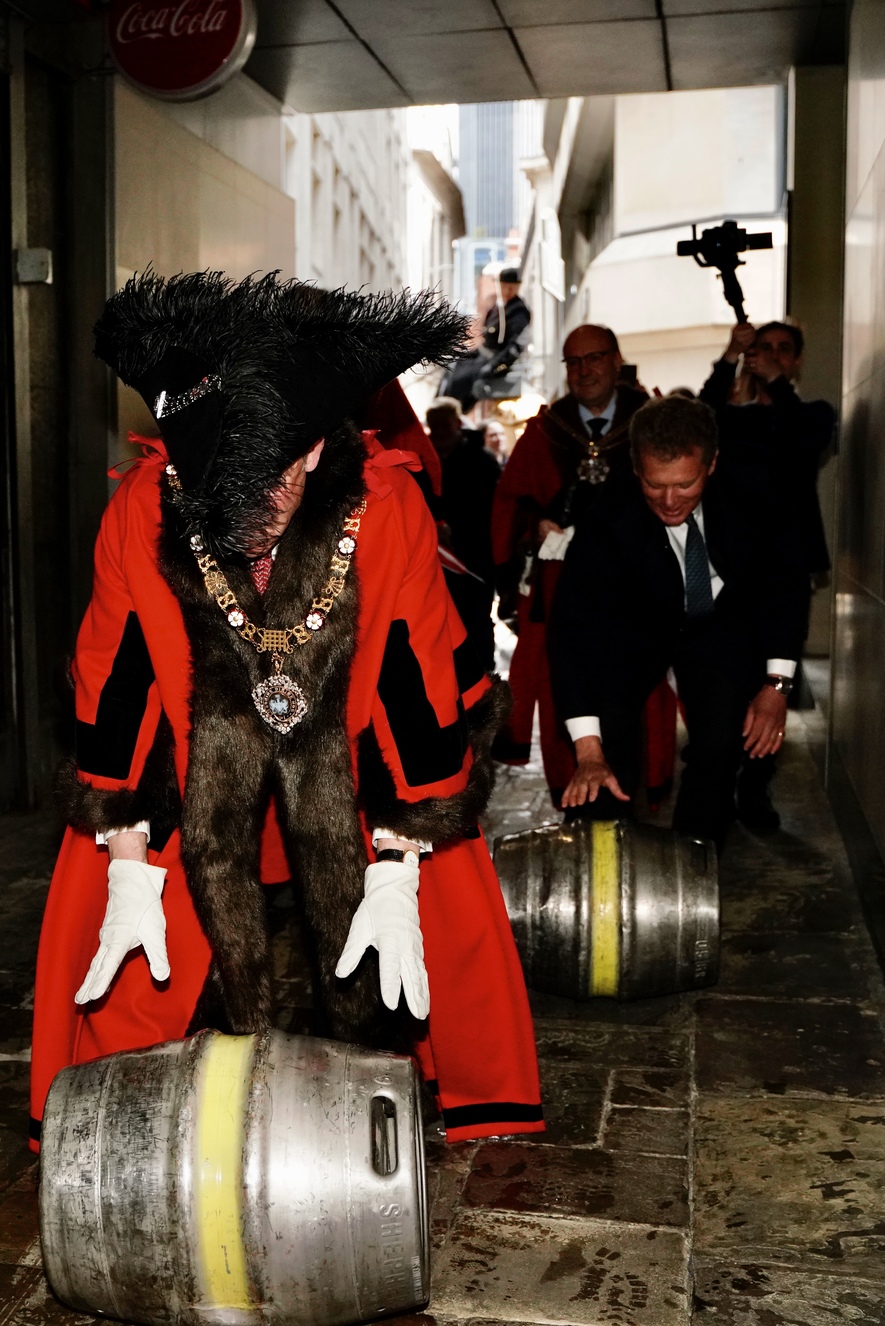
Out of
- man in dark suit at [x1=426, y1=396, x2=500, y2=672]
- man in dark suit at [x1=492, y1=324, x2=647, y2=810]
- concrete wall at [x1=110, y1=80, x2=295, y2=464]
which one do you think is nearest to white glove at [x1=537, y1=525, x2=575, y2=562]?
man in dark suit at [x1=492, y1=324, x2=647, y2=810]

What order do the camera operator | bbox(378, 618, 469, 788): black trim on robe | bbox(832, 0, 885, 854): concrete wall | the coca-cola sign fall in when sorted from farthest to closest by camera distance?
the camera operator < the coca-cola sign < bbox(832, 0, 885, 854): concrete wall < bbox(378, 618, 469, 788): black trim on robe

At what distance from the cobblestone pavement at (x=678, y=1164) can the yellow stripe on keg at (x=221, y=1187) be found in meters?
0.43

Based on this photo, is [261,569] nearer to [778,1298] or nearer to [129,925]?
[129,925]

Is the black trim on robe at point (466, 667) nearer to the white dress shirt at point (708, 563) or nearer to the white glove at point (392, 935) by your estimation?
the white glove at point (392, 935)

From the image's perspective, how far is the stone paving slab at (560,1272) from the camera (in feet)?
8.46

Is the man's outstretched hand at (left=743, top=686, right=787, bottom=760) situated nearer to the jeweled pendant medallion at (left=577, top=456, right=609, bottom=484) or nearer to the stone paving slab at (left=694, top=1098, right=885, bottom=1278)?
the stone paving slab at (left=694, top=1098, right=885, bottom=1278)

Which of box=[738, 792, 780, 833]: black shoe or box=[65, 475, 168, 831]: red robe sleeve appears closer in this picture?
box=[65, 475, 168, 831]: red robe sleeve

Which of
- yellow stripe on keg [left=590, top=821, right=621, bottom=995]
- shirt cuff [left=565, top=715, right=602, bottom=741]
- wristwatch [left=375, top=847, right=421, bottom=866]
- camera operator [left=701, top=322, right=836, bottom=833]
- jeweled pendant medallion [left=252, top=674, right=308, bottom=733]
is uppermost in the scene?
camera operator [left=701, top=322, right=836, bottom=833]

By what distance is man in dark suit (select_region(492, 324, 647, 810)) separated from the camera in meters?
5.99

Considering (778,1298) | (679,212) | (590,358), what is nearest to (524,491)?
(590,358)

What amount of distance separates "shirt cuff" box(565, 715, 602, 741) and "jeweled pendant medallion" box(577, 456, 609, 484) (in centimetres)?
198

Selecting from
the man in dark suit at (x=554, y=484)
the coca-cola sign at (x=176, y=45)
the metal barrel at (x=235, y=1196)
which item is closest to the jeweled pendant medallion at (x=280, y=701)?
the metal barrel at (x=235, y=1196)

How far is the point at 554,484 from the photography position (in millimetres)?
6230

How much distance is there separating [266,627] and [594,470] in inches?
136
